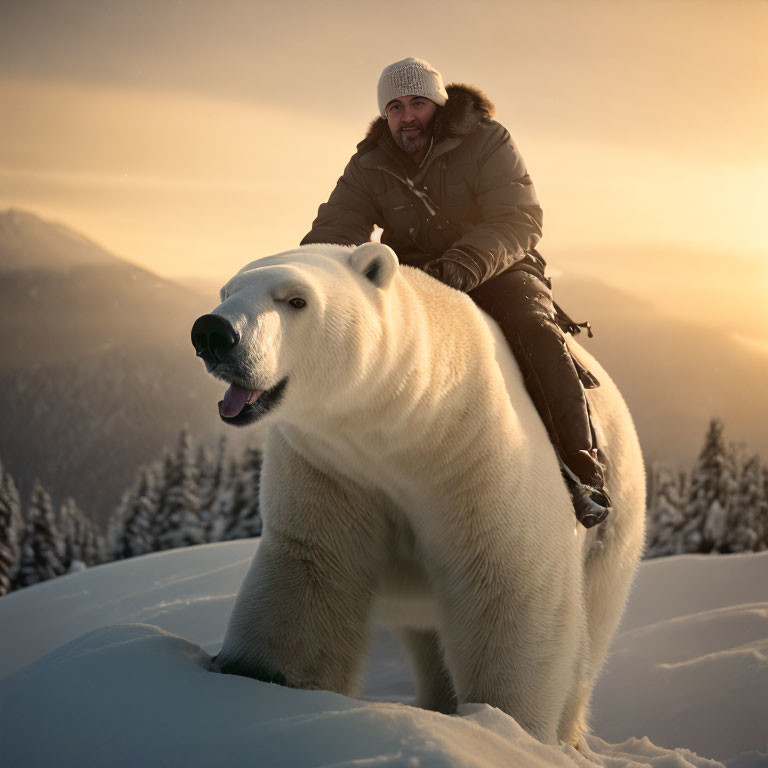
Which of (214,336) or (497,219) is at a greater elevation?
(497,219)

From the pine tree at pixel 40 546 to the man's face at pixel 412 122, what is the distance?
23.7 meters

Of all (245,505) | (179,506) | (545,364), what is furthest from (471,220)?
(179,506)

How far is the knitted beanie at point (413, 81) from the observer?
12.0 feet

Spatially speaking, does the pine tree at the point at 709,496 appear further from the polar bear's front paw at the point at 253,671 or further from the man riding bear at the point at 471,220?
the polar bear's front paw at the point at 253,671

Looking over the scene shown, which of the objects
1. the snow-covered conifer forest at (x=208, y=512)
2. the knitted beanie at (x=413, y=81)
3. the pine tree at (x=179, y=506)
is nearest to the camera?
the knitted beanie at (x=413, y=81)

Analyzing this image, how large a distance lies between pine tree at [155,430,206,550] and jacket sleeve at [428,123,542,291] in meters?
22.2

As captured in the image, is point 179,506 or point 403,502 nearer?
point 403,502

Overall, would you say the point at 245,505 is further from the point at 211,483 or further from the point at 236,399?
the point at 236,399

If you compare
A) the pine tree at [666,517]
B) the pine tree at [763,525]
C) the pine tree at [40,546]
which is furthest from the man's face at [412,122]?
the pine tree at [40,546]

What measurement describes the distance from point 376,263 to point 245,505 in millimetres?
21522

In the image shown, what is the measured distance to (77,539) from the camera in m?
27.0

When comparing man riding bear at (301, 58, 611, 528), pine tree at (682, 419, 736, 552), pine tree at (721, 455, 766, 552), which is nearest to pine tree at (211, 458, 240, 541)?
pine tree at (682, 419, 736, 552)

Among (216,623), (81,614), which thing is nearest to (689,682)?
(216,623)

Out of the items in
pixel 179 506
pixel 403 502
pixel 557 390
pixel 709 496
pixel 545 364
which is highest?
pixel 545 364
